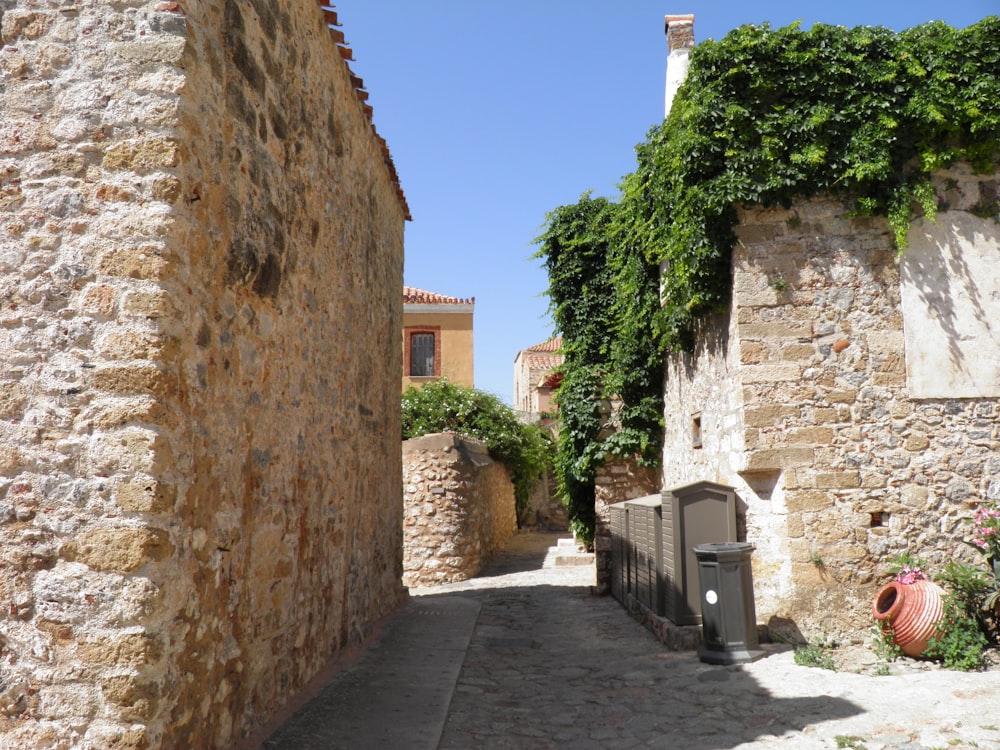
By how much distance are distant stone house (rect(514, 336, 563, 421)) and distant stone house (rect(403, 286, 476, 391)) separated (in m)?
2.63

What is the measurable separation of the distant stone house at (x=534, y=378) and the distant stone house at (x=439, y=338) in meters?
2.63

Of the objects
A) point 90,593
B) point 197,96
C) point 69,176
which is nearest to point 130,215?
point 69,176

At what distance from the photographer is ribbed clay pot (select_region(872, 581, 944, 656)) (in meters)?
6.06

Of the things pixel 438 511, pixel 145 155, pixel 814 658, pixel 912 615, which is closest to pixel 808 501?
pixel 912 615

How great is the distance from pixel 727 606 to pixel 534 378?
78.8 ft

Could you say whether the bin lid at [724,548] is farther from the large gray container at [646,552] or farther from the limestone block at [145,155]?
the limestone block at [145,155]

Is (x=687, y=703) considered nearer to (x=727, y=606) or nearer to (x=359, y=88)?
(x=727, y=606)

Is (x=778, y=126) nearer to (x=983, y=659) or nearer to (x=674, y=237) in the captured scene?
(x=674, y=237)

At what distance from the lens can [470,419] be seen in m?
18.0

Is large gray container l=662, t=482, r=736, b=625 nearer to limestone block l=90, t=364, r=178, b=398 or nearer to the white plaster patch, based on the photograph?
the white plaster patch

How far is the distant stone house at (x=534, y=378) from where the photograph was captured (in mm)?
27922

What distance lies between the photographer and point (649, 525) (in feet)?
26.9

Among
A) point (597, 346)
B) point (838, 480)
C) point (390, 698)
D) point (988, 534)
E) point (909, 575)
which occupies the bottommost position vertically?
point (390, 698)

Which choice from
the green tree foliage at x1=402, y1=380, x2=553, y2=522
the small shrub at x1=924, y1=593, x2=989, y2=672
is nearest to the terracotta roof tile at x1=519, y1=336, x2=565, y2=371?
the green tree foliage at x1=402, y1=380, x2=553, y2=522
